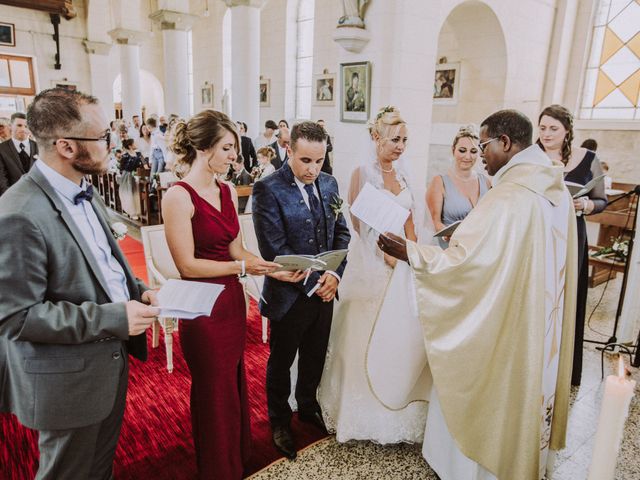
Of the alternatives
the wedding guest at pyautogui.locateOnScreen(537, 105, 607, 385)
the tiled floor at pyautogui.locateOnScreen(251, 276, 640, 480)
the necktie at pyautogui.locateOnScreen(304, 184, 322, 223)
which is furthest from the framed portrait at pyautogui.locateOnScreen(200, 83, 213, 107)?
the tiled floor at pyautogui.locateOnScreen(251, 276, 640, 480)

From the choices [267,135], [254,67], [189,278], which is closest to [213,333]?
[189,278]

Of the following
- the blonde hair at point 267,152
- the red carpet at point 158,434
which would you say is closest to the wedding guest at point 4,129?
the blonde hair at point 267,152

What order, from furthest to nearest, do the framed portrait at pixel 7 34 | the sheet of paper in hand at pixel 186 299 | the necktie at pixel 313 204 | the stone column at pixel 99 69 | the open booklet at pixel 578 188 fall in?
the stone column at pixel 99 69, the framed portrait at pixel 7 34, the open booklet at pixel 578 188, the necktie at pixel 313 204, the sheet of paper in hand at pixel 186 299

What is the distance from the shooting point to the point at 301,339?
2580 millimetres

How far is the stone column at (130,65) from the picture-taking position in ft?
45.0

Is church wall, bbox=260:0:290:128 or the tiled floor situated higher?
church wall, bbox=260:0:290:128

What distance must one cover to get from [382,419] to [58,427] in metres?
1.65

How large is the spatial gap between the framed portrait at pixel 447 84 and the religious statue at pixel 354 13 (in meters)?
3.14

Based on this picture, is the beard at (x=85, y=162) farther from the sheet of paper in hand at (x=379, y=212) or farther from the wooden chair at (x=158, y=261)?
the wooden chair at (x=158, y=261)

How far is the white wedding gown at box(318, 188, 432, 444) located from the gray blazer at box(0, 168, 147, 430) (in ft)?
4.33

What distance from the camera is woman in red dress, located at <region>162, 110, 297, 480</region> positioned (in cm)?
200

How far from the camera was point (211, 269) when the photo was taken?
2.06m

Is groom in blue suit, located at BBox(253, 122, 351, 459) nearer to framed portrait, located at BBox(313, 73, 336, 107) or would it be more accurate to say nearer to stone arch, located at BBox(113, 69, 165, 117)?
framed portrait, located at BBox(313, 73, 336, 107)

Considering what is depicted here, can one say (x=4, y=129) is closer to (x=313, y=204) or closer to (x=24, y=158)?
(x=24, y=158)
